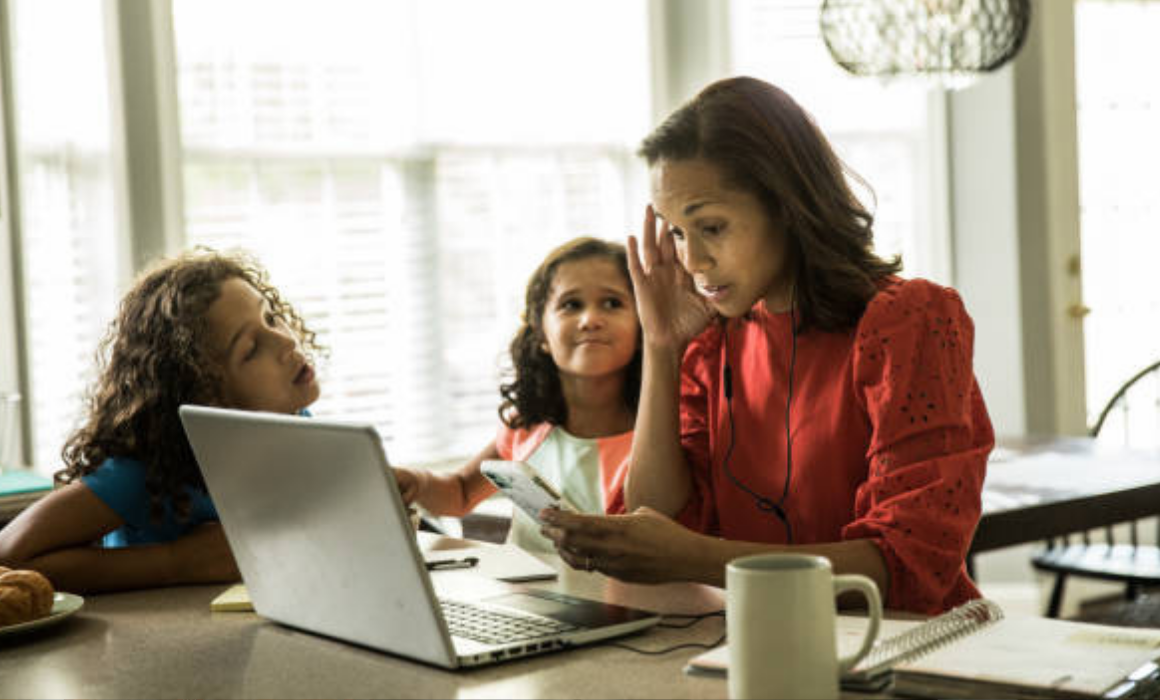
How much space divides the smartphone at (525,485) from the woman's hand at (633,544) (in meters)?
0.02

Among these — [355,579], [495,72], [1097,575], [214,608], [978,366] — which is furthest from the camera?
[978,366]

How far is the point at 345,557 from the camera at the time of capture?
131 centimetres

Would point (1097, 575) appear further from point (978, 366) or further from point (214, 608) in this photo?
point (214, 608)

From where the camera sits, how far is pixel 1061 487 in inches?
105

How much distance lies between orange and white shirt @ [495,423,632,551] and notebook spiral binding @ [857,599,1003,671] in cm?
117

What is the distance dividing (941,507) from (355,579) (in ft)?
2.05

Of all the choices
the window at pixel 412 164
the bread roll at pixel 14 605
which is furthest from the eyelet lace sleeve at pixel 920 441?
the window at pixel 412 164

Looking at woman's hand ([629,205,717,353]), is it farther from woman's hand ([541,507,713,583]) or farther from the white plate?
the white plate

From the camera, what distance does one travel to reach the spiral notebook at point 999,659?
42.0 inches

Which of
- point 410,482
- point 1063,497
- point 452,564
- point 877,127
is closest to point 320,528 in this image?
point 452,564

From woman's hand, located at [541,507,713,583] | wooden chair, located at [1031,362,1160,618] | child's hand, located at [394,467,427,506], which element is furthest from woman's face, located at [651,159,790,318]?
wooden chair, located at [1031,362,1160,618]

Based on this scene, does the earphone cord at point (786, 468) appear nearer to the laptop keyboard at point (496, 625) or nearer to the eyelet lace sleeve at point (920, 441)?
the eyelet lace sleeve at point (920, 441)

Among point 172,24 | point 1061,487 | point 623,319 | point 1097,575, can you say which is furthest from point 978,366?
point 172,24

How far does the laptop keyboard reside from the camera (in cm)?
132
